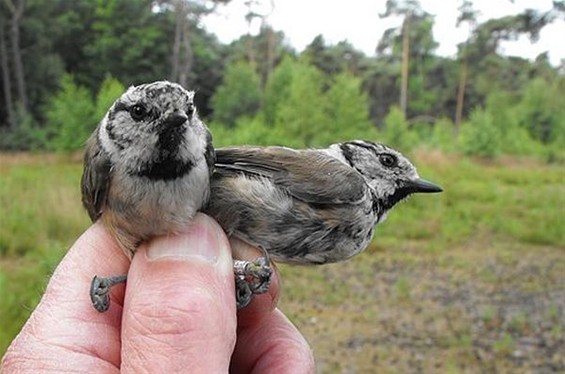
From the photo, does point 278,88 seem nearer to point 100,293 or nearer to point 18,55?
point 18,55

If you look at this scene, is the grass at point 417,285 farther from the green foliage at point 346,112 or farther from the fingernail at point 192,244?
the green foliage at point 346,112

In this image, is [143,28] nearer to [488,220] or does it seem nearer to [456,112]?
[488,220]

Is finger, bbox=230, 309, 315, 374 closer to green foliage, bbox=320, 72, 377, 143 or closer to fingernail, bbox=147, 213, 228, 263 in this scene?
fingernail, bbox=147, 213, 228, 263

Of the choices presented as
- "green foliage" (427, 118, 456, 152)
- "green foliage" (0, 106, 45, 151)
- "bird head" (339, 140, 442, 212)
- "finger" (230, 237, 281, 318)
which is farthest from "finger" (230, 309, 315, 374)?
"green foliage" (427, 118, 456, 152)

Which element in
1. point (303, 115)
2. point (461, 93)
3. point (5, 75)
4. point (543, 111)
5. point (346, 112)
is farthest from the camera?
point (461, 93)

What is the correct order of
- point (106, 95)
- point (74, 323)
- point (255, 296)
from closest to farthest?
point (74, 323)
point (255, 296)
point (106, 95)

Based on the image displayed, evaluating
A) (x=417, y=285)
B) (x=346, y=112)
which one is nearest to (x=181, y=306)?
(x=417, y=285)
